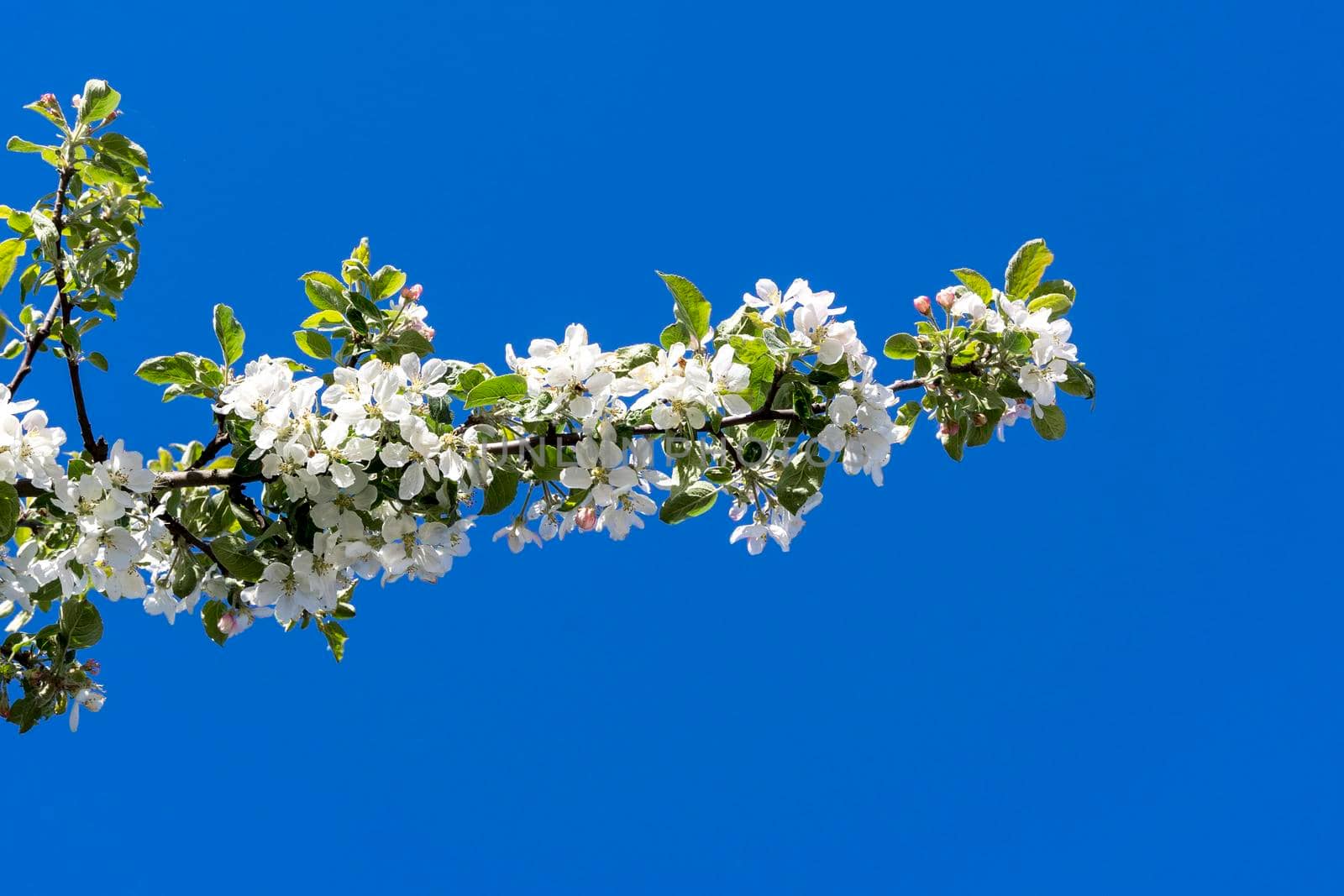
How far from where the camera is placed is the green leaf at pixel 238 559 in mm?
2412

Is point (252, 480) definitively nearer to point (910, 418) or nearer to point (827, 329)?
point (827, 329)

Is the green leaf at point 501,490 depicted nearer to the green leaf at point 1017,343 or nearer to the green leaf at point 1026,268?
the green leaf at point 1017,343

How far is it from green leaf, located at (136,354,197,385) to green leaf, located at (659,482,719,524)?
3.50 ft

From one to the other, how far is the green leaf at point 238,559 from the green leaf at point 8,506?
387 millimetres

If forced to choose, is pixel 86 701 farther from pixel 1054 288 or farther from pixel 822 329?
pixel 1054 288

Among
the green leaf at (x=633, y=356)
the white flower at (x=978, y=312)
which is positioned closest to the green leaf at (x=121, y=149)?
the green leaf at (x=633, y=356)

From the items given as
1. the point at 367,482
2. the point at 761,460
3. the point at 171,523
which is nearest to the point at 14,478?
the point at 171,523

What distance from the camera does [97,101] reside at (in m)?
2.84

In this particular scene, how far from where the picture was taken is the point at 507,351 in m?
2.36

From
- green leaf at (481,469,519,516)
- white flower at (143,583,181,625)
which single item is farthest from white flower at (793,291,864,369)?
white flower at (143,583,181,625)

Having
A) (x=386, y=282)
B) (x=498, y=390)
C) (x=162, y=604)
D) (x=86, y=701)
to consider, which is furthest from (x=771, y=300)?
(x=86, y=701)

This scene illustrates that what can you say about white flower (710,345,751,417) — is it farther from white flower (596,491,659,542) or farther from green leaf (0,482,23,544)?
green leaf (0,482,23,544)

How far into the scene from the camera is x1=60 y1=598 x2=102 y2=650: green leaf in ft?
9.09

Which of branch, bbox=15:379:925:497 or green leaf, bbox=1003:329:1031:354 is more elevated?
green leaf, bbox=1003:329:1031:354
